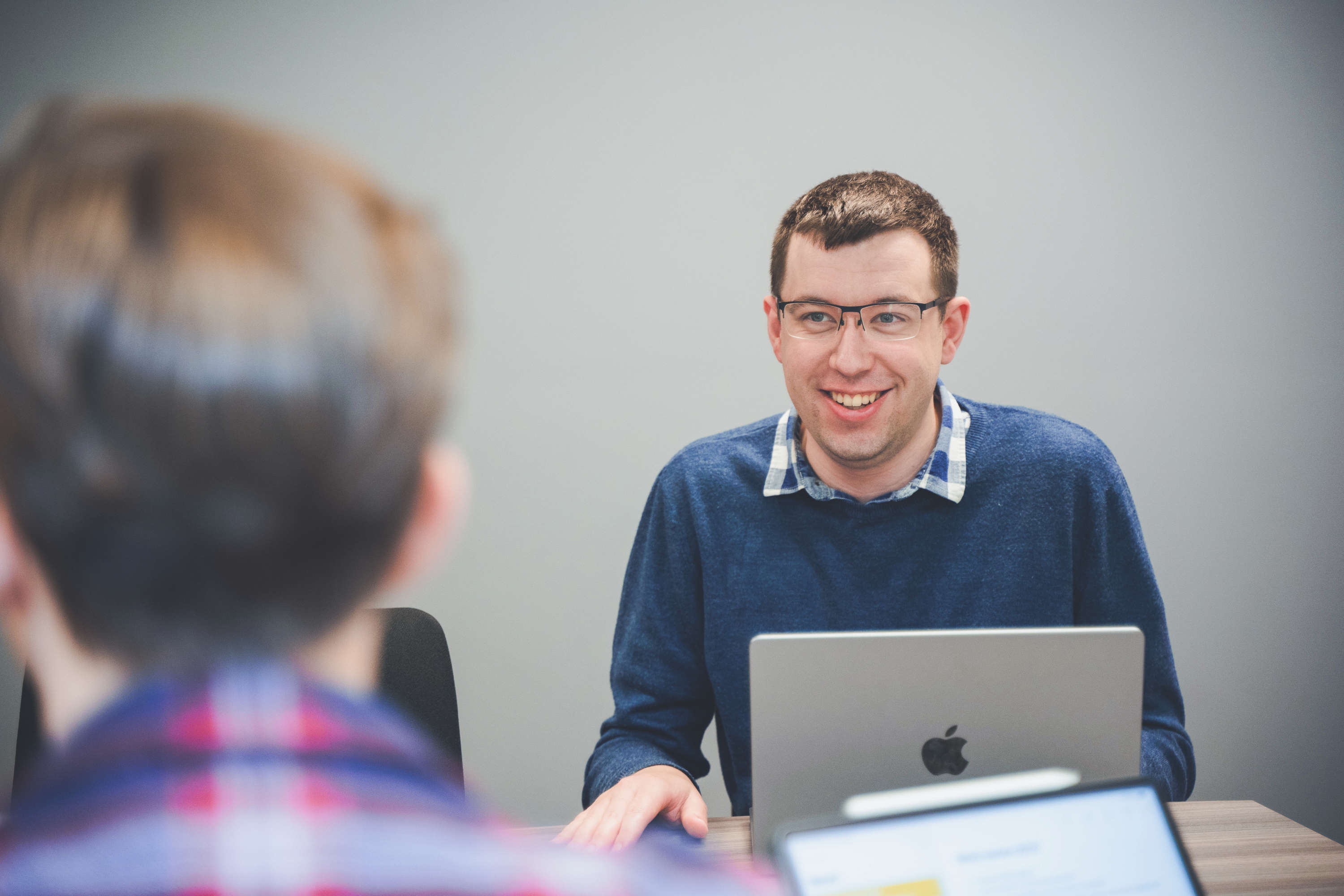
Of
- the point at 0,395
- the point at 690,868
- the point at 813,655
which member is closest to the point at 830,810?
the point at 813,655

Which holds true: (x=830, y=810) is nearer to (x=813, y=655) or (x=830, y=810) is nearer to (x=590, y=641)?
(x=813, y=655)

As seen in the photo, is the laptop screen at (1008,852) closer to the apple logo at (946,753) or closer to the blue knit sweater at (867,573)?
the apple logo at (946,753)

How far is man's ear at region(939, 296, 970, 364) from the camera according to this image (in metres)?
1.42

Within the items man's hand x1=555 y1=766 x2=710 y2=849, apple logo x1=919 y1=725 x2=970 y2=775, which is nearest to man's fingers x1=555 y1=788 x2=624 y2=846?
man's hand x1=555 y1=766 x2=710 y2=849

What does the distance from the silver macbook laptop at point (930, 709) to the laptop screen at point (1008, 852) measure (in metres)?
0.12

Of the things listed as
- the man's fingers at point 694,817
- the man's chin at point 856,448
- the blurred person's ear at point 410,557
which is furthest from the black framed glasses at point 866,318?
the blurred person's ear at point 410,557

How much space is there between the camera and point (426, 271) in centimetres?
33

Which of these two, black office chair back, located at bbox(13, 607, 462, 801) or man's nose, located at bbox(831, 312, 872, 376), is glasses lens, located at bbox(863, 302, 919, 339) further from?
black office chair back, located at bbox(13, 607, 462, 801)

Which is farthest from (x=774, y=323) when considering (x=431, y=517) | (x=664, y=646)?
(x=431, y=517)

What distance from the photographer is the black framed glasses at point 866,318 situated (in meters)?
1.34

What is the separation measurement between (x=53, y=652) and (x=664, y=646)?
112cm

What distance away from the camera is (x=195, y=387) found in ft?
0.93

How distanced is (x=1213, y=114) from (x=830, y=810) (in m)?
2.15

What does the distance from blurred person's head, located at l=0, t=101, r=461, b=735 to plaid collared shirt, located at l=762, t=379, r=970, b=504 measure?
1113mm
